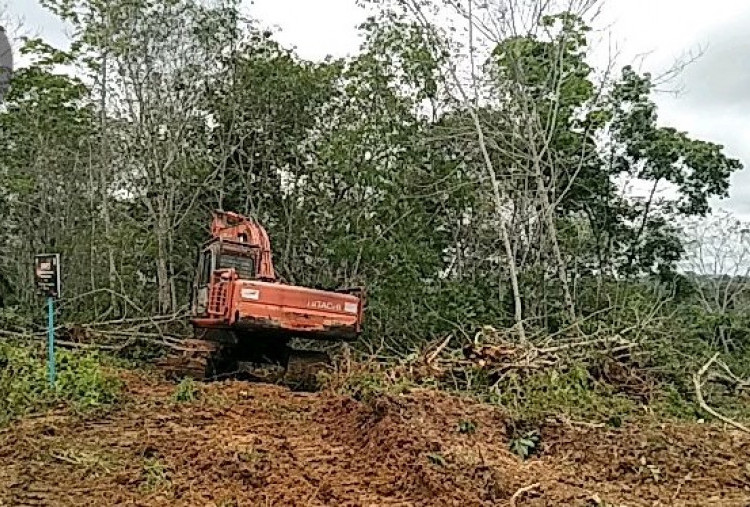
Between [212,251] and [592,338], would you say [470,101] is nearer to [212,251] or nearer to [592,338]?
[212,251]

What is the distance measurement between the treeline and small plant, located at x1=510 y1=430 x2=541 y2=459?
10888 millimetres

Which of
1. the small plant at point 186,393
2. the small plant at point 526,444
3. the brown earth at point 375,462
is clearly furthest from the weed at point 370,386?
the small plant at point 186,393

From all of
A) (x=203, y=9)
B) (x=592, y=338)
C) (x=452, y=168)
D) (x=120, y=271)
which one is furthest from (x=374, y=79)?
(x=592, y=338)

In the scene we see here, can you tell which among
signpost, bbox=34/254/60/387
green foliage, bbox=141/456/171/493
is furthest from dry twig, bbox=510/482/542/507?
signpost, bbox=34/254/60/387

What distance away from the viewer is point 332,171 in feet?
63.2

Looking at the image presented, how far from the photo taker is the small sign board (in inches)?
352

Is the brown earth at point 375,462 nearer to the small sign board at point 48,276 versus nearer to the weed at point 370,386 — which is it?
the weed at point 370,386

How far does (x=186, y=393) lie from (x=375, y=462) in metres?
3.91

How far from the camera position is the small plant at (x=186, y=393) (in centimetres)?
942

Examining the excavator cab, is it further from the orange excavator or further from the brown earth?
the brown earth

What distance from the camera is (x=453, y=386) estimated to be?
9.14 meters

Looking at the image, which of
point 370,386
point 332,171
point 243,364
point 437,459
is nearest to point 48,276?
point 370,386

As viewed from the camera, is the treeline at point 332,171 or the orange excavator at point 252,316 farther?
the treeline at point 332,171

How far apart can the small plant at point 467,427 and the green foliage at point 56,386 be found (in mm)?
3894
